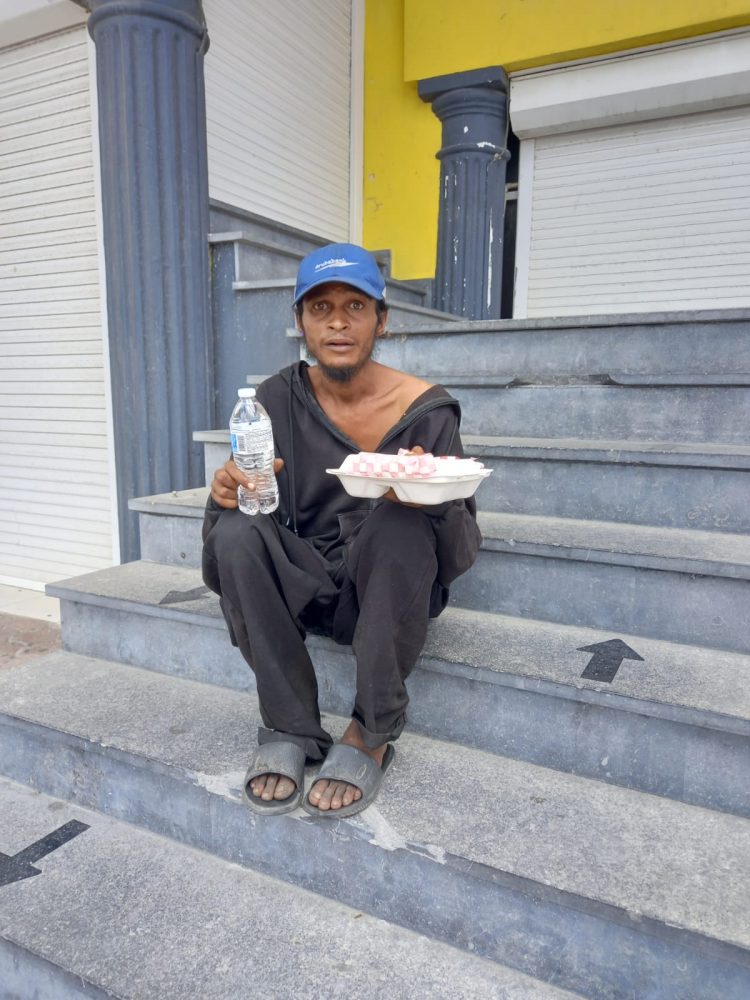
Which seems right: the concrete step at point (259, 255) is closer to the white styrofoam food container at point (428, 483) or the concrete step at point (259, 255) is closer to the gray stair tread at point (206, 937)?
the white styrofoam food container at point (428, 483)

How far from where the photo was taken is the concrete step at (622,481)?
1956 mm

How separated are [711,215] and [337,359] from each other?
3.73 m

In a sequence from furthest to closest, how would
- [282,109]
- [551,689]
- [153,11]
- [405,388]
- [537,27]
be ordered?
[282,109] → [537,27] → [153,11] → [405,388] → [551,689]

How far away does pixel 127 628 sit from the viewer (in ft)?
6.79

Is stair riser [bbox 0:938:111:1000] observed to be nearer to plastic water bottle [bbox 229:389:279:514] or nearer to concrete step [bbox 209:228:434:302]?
plastic water bottle [bbox 229:389:279:514]

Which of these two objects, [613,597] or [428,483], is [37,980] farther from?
[613,597]

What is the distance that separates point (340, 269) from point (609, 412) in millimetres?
1241

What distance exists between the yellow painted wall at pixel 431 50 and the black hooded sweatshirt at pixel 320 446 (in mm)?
3546

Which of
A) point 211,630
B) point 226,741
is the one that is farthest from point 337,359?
point 226,741

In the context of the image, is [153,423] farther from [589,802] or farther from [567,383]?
[589,802]

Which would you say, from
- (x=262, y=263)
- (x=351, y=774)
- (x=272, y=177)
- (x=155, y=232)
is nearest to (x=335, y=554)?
(x=351, y=774)

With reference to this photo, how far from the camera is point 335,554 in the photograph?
163 centimetres

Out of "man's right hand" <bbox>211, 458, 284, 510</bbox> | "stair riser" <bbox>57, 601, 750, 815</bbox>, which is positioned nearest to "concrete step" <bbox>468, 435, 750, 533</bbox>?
"stair riser" <bbox>57, 601, 750, 815</bbox>

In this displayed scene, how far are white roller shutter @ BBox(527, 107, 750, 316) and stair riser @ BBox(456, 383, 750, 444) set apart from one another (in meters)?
2.53
